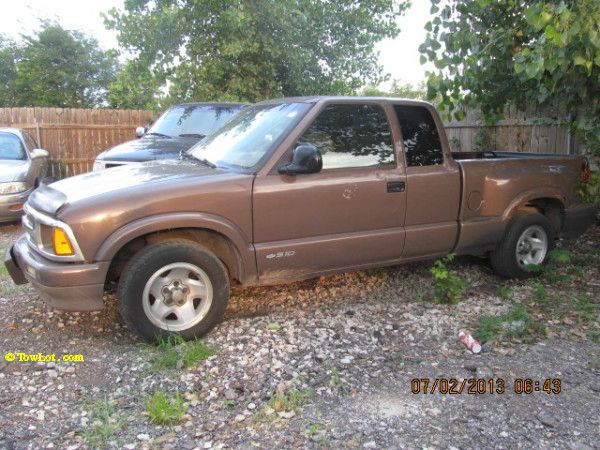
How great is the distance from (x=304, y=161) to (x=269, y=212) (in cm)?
47

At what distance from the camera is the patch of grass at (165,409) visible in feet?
9.64

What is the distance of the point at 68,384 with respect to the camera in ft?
11.0

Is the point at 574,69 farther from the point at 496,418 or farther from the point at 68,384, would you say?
the point at 68,384

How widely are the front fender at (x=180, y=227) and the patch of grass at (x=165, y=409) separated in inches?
41.3

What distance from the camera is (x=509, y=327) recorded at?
4.11 m

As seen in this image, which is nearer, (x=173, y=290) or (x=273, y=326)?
(x=173, y=290)

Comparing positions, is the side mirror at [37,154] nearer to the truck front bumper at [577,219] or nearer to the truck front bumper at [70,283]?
the truck front bumper at [70,283]

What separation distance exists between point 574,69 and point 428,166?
5.89 feet

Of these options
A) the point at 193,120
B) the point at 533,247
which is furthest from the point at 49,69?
the point at 533,247

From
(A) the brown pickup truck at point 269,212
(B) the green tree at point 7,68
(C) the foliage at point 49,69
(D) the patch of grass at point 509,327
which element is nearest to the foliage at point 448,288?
(A) the brown pickup truck at point 269,212

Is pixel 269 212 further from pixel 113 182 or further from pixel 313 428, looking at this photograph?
pixel 313 428

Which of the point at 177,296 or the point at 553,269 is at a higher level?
the point at 177,296

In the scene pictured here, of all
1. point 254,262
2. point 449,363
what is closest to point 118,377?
point 254,262

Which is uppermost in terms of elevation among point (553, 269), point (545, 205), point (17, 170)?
point (17, 170)
